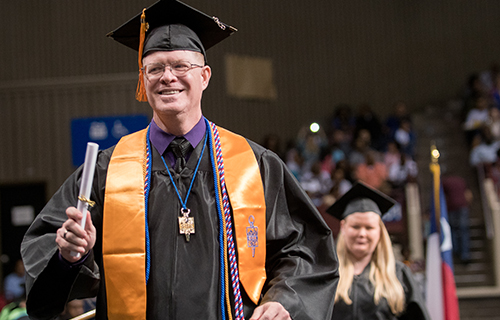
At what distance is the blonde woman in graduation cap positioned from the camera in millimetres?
4051

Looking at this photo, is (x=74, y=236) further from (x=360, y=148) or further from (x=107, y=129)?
(x=360, y=148)

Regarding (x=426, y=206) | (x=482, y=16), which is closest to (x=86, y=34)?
(x=426, y=206)

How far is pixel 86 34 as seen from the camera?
42.3 ft

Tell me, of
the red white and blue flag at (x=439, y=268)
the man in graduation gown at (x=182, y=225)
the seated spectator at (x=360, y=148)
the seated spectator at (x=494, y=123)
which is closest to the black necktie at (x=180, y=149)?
the man in graduation gown at (x=182, y=225)

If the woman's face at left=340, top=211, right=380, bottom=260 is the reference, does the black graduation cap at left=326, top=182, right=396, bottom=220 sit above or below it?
above

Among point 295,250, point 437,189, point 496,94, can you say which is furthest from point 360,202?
point 496,94

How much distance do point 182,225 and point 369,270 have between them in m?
2.47

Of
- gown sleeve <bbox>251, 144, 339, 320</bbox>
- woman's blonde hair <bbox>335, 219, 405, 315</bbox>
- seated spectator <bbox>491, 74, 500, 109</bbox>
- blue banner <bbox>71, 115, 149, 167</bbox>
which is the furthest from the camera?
seated spectator <bbox>491, 74, 500, 109</bbox>

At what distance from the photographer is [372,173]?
10547 millimetres

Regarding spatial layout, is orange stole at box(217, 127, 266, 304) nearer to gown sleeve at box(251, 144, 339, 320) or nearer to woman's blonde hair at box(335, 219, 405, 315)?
gown sleeve at box(251, 144, 339, 320)

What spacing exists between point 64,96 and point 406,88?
373 inches

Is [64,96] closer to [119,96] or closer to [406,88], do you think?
[119,96]

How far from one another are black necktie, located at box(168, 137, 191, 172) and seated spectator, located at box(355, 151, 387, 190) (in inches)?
335

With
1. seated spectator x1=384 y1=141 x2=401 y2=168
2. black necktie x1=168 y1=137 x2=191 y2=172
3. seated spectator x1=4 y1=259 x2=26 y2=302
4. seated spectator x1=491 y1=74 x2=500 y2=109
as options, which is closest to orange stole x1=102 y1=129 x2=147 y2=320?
black necktie x1=168 y1=137 x2=191 y2=172
